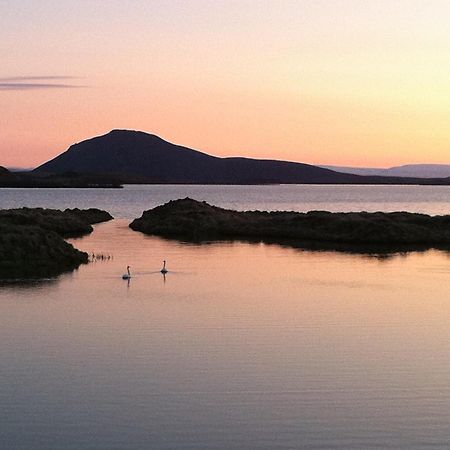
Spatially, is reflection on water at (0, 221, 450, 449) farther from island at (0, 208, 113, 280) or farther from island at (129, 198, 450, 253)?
island at (129, 198, 450, 253)

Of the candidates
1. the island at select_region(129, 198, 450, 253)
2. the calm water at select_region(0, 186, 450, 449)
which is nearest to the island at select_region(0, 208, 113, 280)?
the calm water at select_region(0, 186, 450, 449)

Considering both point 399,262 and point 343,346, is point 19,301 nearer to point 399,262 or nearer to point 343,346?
point 343,346

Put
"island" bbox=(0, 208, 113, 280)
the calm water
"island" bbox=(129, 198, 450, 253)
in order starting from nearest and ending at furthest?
the calm water
"island" bbox=(0, 208, 113, 280)
"island" bbox=(129, 198, 450, 253)

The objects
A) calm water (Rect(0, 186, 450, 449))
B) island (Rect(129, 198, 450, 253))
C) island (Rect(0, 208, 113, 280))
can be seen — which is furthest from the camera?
island (Rect(129, 198, 450, 253))

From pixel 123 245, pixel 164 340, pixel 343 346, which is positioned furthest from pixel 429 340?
pixel 123 245

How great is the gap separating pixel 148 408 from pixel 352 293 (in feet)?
61.9

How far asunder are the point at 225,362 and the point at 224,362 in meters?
0.03

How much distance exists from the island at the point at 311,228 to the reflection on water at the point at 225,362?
22.9 metres

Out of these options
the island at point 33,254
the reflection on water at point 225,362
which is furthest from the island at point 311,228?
the reflection on water at point 225,362

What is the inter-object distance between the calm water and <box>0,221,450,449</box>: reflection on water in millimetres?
53

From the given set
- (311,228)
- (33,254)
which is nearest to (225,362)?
(33,254)

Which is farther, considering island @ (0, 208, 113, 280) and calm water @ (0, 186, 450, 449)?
island @ (0, 208, 113, 280)

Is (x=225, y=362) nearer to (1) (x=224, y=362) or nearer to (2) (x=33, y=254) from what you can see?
(1) (x=224, y=362)

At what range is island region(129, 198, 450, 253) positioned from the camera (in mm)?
62531
